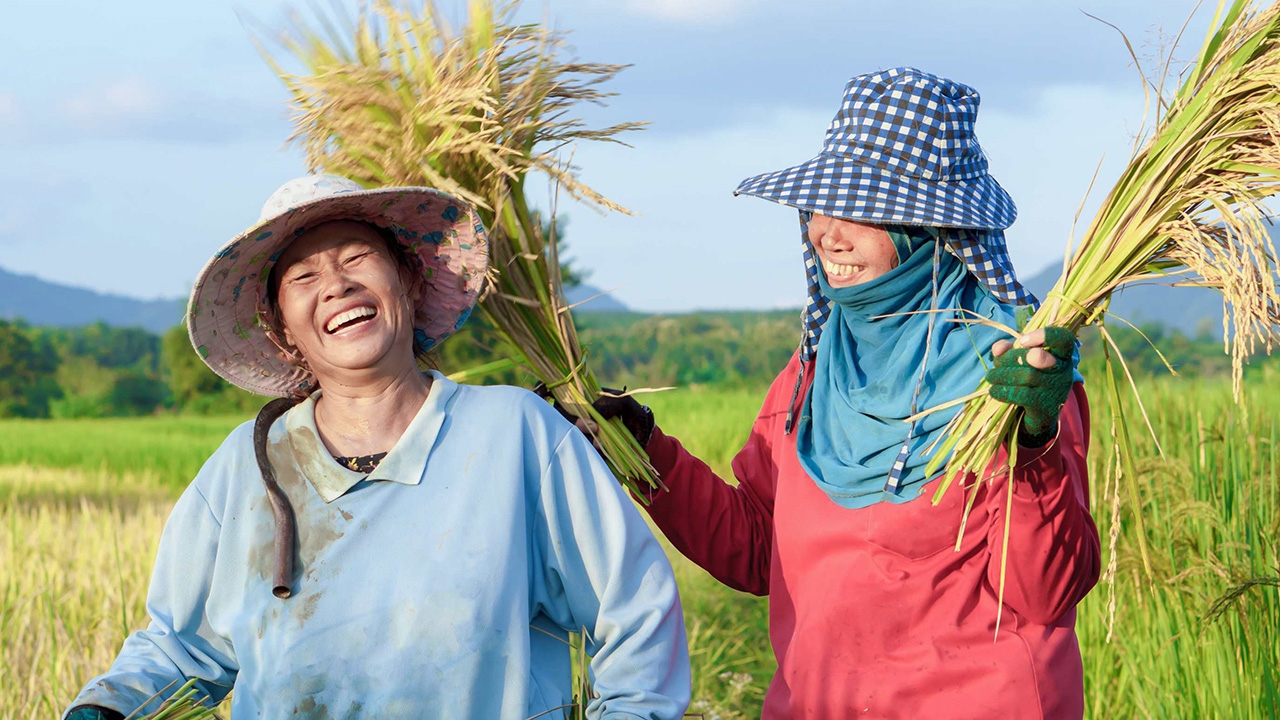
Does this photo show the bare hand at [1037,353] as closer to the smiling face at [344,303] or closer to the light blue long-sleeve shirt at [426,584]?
the light blue long-sleeve shirt at [426,584]

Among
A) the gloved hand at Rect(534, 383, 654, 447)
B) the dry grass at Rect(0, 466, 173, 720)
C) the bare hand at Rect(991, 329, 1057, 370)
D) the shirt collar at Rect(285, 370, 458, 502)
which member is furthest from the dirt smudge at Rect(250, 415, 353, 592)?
the dry grass at Rect(0, 466, 173, 720)

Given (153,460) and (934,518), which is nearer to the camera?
(934,518)

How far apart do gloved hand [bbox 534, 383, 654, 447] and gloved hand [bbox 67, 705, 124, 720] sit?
3.48ft

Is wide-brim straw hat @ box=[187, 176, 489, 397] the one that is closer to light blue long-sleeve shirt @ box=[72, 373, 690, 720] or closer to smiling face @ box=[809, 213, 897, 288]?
light blue long-sleeve shirt @ box=[72, 373, 690, 720]

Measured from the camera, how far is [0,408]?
29.7 metres

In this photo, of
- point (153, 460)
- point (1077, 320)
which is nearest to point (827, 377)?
point (1077, 320)

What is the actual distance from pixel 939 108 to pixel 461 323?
3.56 feet

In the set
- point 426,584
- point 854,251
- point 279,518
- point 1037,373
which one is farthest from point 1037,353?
point 279,518

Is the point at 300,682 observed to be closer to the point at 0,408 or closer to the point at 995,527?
the point at 995,527

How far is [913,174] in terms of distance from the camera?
235 cm

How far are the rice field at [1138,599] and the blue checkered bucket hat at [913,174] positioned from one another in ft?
1.79

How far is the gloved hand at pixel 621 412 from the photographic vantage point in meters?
2.60

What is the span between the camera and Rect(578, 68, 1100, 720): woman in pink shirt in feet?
7.23

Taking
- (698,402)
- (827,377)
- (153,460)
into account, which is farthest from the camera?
(698,402)
